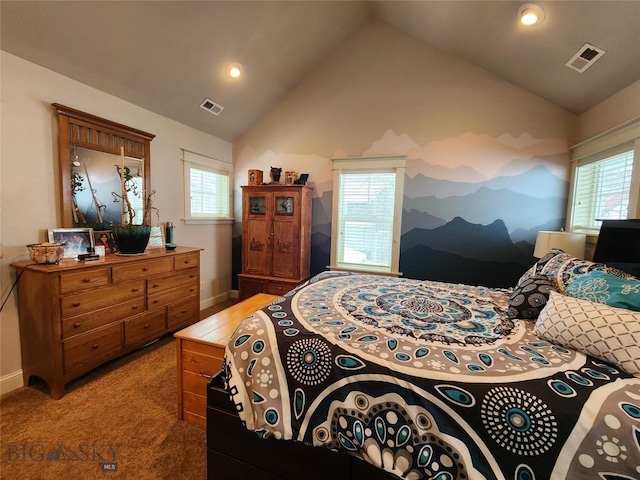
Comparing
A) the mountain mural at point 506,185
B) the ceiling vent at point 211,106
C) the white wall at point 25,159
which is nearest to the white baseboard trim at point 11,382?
the white wall at point 25,159

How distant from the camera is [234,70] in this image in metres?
2.97

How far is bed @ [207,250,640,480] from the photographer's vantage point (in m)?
0.86

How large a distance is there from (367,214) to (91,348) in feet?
10.0

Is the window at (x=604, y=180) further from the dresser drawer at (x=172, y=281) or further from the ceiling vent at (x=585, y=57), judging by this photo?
the dresser drawer at (x=172, y=281)

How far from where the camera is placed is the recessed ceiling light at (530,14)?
2.00 meters

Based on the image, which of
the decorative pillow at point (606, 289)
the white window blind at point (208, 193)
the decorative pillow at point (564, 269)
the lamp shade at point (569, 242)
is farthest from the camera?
the white window blind at point (208, 193)

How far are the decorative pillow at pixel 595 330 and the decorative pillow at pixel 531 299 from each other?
0.22 meters

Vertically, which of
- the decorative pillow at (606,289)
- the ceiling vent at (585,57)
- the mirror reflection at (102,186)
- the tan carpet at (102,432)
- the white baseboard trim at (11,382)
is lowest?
the tan carpet at (102,432)

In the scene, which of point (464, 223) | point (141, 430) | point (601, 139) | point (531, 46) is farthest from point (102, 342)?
point (601, 139)

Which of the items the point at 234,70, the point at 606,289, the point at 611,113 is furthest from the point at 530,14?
the point at 234,70

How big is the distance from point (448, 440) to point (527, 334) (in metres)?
0.74

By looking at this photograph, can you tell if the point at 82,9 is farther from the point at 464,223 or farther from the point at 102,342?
the point at 464,223

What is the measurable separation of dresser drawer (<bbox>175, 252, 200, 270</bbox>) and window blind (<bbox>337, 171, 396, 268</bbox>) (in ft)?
5.88

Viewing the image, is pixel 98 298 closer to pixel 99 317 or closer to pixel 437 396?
pixel 99 317
